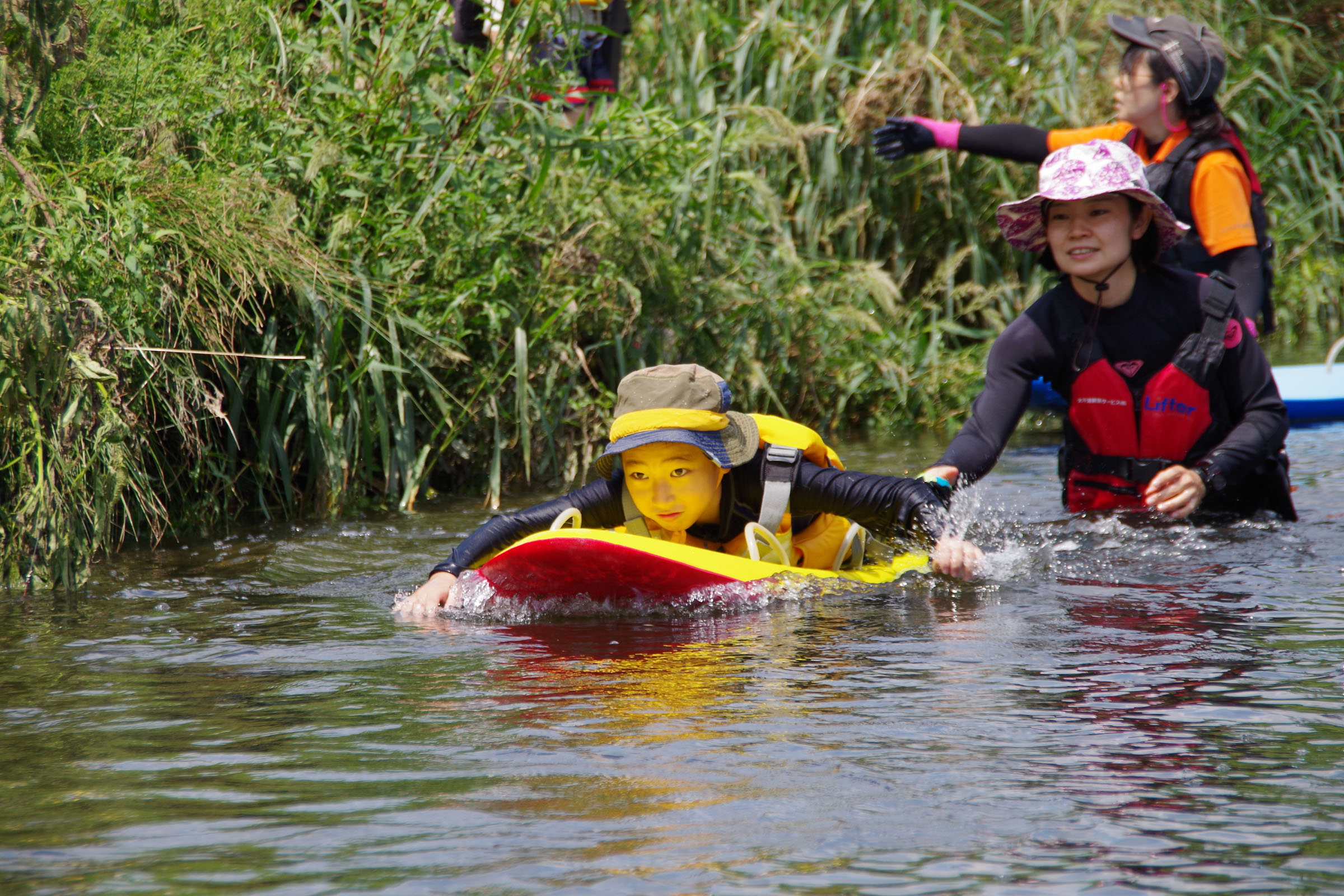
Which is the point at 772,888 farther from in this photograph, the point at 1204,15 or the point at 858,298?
the point at 1204,15

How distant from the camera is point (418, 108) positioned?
562 centimetres

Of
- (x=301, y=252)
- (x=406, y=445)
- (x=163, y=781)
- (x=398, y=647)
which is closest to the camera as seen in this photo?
(x=163, y=781)

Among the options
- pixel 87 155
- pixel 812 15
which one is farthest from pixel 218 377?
pixel 812 15

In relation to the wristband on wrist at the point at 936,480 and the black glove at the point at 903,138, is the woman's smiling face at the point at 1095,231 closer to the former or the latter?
the wristband on wrist at the point at 936,480

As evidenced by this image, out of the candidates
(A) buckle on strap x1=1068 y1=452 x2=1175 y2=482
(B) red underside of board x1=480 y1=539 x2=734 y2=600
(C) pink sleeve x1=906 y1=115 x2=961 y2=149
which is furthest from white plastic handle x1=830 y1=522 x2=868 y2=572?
(C) pink sleeve x1=906 y1=115 x2=961 y2=149

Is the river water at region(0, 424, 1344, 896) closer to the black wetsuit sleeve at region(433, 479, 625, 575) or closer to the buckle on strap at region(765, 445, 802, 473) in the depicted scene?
the black wetsuit sleeve at region(433, 479, 625, 575)

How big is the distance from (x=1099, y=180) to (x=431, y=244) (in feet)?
8.21

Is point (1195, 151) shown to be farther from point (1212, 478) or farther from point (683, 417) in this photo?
point (683, 417)

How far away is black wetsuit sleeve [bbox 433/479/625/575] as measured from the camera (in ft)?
12.8

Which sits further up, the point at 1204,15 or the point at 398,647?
the point at 1204,15

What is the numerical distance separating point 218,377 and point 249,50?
122cm

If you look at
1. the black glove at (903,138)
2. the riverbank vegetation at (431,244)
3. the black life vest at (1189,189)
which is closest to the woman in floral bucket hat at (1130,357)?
the black life vest at (1189,189)

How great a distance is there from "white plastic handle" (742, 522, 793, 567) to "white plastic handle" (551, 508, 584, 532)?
45 cm

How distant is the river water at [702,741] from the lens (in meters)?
2.02
